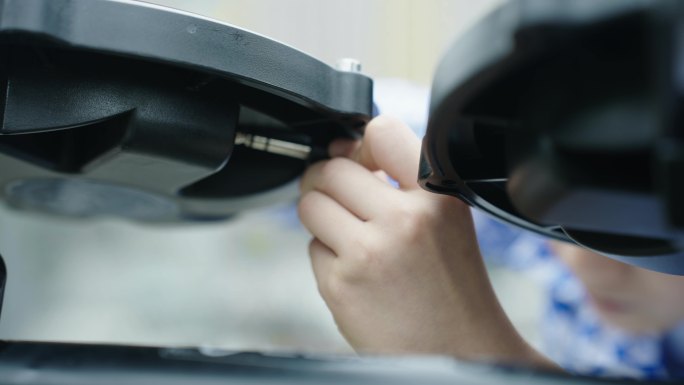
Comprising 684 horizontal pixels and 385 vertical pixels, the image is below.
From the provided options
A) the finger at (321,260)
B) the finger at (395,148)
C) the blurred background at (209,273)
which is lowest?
the blurred background at (209,273)

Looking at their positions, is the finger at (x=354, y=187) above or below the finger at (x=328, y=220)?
above

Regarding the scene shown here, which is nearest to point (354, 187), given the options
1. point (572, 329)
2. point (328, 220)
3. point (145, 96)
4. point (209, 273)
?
point (328, 220)

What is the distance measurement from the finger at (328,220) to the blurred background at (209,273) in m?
0.62

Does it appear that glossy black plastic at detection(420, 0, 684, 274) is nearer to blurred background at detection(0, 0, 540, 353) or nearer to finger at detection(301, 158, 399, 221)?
finger at detection(301, 158, 399, 221)

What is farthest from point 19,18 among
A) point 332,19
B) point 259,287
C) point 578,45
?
point 332,19

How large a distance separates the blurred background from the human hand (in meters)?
0.63

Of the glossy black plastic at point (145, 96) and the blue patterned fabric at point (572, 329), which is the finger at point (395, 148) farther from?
the blue patterned fabric at point (572, 329)

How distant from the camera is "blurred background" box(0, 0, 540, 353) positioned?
119cm

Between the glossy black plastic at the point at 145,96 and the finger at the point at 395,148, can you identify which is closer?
the glossy black plastic at the point at 145,96

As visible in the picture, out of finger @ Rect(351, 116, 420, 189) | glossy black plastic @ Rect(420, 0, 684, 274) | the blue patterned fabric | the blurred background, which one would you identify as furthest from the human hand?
the blurred background

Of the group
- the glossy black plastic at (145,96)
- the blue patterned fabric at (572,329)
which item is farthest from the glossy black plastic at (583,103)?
the blue patterned fabric at (572,329)

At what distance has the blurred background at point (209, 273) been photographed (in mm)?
1187

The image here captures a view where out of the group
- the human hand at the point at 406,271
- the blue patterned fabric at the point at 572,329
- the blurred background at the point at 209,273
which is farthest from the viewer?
the blurred background at the point at 209,273

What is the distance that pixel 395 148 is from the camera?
0.44 m
